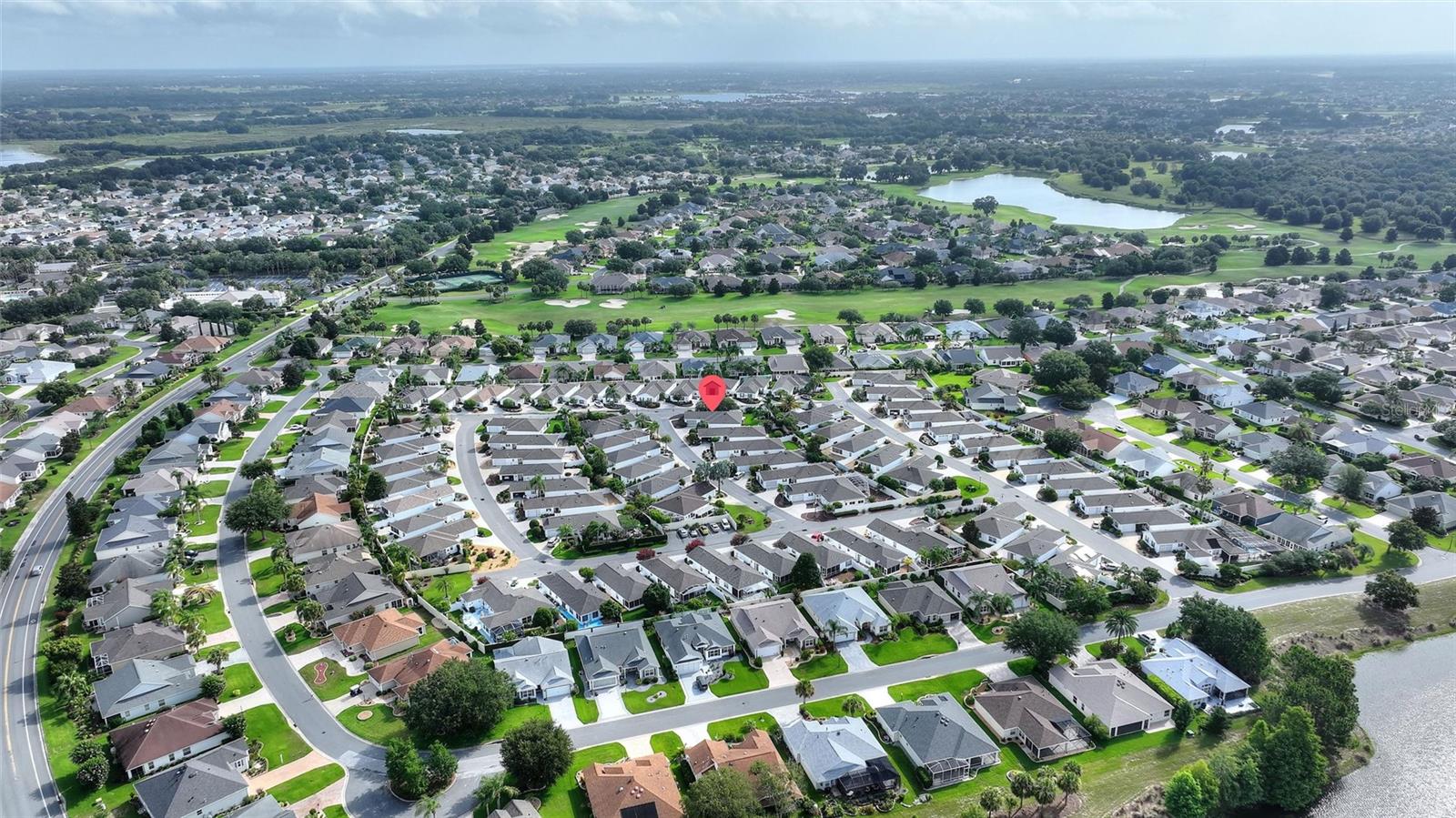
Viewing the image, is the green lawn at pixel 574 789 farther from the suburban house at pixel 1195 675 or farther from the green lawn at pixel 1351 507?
the green lawn at pixel 1351 507

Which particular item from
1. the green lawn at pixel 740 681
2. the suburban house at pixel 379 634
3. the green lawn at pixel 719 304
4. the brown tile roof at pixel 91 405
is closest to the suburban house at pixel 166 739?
the suburban house at pixel 379 634

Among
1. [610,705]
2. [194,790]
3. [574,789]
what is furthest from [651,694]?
[194,790]

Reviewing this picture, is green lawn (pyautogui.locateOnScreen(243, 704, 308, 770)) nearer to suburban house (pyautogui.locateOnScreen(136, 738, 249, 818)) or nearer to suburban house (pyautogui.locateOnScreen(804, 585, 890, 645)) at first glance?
suburban house (pyautogui.locateOnScreen(136, 738, 249, 818))

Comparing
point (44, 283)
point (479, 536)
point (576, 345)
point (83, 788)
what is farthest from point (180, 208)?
point (83, 788)

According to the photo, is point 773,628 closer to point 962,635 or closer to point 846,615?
point 846,615

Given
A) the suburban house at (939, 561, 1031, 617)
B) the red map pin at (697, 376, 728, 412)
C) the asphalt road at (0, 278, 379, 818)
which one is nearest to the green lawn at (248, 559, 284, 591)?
the asphalt road at (0, 278, 379, 818)

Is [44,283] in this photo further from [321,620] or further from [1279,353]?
[1279,353]

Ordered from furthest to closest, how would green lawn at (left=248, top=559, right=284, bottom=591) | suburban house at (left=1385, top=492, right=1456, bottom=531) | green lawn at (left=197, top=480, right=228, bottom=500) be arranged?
green lawn at (left=197, top=480, right=228, bottom=500) < suburban house at (left=1385, top=492, right=1456, bottom=531) < green lawn at (left=248, top=559, right=284, bottom=591)
